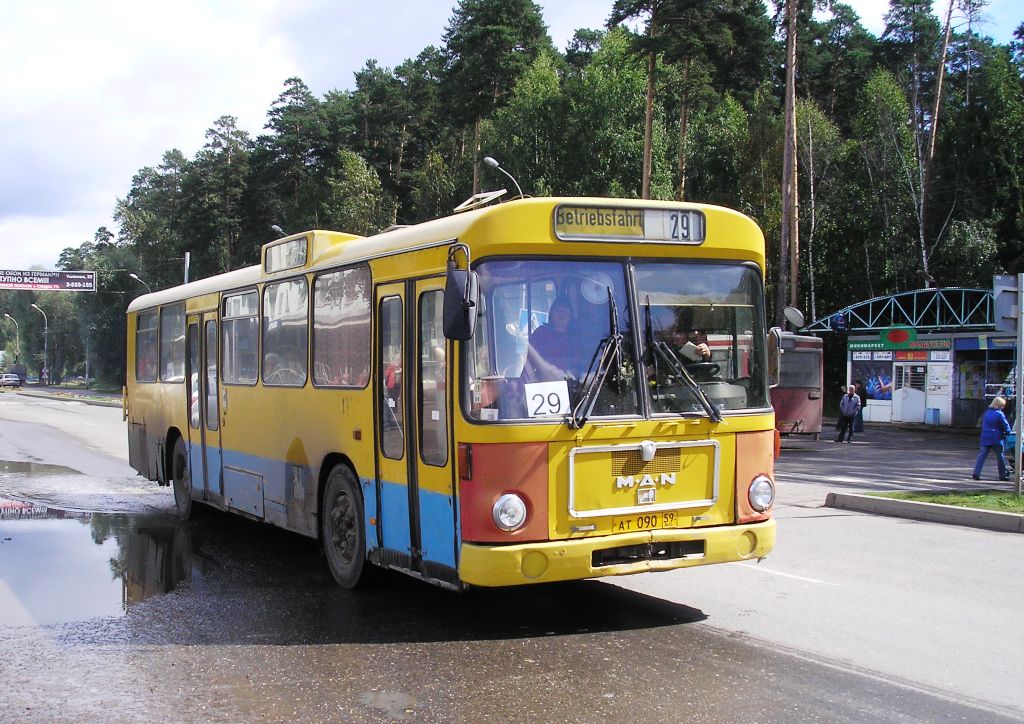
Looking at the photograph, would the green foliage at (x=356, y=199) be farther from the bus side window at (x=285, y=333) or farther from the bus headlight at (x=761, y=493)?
the bus headlight at (x=761, y=493)

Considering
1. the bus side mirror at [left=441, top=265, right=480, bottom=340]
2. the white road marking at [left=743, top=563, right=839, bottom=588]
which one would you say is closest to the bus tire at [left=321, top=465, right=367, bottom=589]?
the bus side mirror at [left=441, top=265, right=480, bottom=340]

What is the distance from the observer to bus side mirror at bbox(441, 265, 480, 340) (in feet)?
20.3

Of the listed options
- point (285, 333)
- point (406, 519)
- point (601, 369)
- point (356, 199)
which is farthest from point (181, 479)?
point (356, 199)

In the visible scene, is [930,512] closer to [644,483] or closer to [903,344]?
[644,483]

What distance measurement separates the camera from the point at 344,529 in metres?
8.38

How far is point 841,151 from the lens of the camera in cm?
5216

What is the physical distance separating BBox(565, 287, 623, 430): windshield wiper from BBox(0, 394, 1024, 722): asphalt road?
58.4 inches

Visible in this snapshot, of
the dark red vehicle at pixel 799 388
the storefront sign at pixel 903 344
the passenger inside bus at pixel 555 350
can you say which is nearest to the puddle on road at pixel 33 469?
the passenger inside bus at pixel 555 350

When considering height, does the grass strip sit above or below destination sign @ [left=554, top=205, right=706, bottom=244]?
below

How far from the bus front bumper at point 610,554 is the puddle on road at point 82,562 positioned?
125 inches

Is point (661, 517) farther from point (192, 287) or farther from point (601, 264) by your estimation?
point (192, 287)

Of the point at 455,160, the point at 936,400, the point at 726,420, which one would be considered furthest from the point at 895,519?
the point at 455,160

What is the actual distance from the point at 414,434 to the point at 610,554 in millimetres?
1620

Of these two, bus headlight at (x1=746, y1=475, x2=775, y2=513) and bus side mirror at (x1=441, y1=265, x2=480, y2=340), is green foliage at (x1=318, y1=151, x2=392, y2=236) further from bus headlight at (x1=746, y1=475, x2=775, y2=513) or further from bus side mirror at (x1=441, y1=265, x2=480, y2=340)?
bus side mirror at (x1=441, y1=265, x2=480, y2=340)
